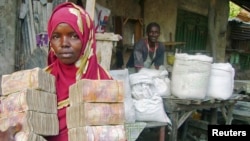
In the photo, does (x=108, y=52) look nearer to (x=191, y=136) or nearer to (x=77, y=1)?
(x=77, y=1)

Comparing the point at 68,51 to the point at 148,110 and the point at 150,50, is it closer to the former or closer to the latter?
the point at 148,110

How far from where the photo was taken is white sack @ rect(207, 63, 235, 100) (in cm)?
570

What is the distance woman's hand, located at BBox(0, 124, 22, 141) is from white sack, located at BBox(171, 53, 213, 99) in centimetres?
403

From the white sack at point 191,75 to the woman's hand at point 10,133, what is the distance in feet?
13.2

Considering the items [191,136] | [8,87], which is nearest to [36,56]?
[191,136]

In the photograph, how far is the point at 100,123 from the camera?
1623 mm

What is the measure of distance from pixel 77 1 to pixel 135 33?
6.77 feet

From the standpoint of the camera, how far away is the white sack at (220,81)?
5699mm

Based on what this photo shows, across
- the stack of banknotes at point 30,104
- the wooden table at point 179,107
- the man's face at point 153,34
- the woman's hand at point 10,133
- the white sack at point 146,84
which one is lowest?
the wooden table at point 179,107

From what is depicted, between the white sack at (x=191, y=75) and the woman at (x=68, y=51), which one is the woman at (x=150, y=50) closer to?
the white sack at (x=191, y=75)

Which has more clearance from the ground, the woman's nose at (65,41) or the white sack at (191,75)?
the woman's nose at (65,41)

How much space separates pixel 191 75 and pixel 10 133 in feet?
13.3

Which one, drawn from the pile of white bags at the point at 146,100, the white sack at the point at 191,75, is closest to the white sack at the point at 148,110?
the pile of white bags at the point at 146,100

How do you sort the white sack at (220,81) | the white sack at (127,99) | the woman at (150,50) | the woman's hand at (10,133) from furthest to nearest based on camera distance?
the woman at (150,50), the white sack at (220,81), the white sack at (127,99), the woman's hand at (10,133)
